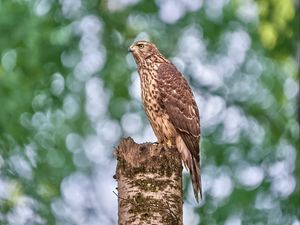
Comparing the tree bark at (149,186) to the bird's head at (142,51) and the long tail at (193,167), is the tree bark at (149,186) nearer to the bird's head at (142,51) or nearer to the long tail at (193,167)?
the long tail at (193,167)

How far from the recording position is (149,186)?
19.3 ft

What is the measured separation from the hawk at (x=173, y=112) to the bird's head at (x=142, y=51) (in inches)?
9.3

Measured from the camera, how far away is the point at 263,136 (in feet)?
43.1

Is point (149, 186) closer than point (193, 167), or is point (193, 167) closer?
point (149, 186)

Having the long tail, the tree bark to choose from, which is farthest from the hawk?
the tree bark

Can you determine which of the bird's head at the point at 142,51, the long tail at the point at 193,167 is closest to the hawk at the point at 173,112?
the long tail at the point at 193,167

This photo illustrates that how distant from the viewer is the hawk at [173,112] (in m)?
8.32

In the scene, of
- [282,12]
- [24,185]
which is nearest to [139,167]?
[282,12]

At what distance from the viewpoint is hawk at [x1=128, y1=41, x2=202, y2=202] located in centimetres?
832

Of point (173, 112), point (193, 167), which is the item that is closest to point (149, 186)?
point (193, 167)

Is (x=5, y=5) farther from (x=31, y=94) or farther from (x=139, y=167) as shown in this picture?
(x=139, y=167)

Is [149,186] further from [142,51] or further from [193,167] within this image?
[142,51]

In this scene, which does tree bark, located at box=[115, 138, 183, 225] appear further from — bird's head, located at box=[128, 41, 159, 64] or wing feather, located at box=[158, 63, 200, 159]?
bird's head, located at box=[128, 41, 159, 64]

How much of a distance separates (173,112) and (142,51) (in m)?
0.78
